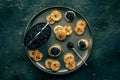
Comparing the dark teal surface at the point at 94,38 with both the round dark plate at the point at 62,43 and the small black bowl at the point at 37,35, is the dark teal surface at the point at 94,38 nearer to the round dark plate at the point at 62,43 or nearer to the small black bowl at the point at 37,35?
the round dark plate at the point at 62,43

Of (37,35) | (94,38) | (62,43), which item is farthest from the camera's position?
(94,38)

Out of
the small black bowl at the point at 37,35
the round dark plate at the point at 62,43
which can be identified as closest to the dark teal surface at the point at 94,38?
the round dark plate at the point at 62,43

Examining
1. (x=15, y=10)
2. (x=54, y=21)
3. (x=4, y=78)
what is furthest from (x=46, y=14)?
(x=4, y=78)

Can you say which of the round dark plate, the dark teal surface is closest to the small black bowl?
the round dark plate

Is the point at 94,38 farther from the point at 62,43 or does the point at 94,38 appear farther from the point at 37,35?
the point at 37,35

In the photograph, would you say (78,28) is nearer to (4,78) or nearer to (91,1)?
(91,1)

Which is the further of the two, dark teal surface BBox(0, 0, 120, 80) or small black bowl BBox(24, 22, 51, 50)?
dark teal surface BBox(0, 0, 120, 80)

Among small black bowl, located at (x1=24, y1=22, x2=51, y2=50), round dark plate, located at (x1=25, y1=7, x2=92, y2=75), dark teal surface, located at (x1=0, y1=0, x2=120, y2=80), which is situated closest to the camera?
small black bowl, located at (x1=24, y1=22, x2=51, y2=50)

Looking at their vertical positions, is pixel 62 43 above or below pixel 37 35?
below

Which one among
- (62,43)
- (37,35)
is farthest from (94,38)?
(37,35)

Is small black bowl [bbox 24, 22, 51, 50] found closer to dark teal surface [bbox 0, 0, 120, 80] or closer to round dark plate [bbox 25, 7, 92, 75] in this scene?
round dark plate [bbox 25, 7, 92, 75]
